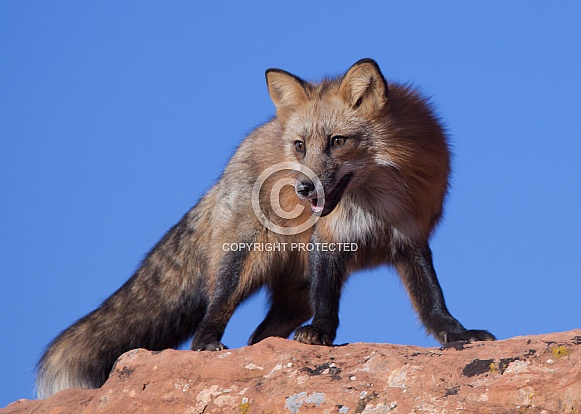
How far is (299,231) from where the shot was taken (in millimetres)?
8203

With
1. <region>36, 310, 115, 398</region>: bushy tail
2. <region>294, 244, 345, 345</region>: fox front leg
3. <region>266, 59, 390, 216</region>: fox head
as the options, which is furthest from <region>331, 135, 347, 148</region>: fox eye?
<region>36, 310, 115, 398</region>: bushy tail

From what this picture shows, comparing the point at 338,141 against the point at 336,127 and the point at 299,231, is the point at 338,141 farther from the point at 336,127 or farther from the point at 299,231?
the point at 299,231

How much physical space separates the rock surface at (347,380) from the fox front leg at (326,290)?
70 cm

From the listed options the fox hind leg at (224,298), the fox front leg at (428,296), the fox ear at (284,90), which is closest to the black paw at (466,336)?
the fox front leg at (428,296)

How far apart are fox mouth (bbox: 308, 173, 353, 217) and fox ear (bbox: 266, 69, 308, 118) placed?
3.58 feet

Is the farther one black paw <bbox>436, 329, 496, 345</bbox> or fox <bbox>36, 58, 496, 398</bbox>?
fox <bbox>36, 58, 496, 398</bbox>

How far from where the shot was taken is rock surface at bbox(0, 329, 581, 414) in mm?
4801

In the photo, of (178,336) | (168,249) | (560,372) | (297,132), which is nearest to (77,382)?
(178,336)

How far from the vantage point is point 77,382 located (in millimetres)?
8047

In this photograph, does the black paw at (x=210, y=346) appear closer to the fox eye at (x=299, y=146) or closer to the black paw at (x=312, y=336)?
the black paw at (x=312, y=336)

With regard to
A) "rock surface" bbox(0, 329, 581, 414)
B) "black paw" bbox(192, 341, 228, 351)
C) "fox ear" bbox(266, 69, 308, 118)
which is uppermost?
"fox ear" bbox(266, 69, 308, 118)

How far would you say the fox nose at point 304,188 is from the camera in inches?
281

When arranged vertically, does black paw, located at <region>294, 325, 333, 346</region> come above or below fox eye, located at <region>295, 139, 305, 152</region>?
below

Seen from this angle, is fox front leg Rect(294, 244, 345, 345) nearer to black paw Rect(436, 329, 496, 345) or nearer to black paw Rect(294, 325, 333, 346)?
black paw Rect(294, 325, 333, 346)
